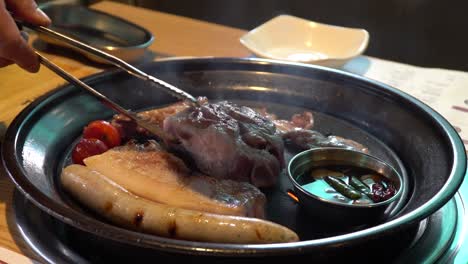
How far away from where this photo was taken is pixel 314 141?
2119 millimetres

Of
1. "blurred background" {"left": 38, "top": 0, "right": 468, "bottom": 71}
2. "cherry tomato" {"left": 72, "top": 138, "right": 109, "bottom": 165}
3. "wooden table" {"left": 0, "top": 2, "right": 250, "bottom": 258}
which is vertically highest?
"cherry tomato" {"left": 72, "top": 138, "right": 109, "bottom": 165}

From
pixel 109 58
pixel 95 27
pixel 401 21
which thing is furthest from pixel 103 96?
pixel 401 21

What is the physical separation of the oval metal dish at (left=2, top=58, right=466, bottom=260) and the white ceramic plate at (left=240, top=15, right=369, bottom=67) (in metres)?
0.67

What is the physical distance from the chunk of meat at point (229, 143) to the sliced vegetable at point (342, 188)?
8.1 inches

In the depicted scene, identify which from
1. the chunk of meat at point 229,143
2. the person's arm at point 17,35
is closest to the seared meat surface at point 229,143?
the chunk of meat at point 229,143

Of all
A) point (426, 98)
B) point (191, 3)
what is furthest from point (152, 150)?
point (191, 3)

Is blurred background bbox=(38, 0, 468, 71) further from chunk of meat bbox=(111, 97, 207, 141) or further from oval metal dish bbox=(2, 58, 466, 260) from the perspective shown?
chunk of meat bbox=(111, 97, 207, 141)

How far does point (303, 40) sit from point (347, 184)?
1.96 m

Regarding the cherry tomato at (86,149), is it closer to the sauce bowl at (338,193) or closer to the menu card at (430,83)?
the sauce bowl at (338,193)

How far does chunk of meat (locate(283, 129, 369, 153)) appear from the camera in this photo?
2111mm

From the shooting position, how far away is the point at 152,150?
6.23 ft

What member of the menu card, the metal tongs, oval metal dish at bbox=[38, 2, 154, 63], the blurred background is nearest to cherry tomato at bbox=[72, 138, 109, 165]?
the metal tongs

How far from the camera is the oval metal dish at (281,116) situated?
54.4 inches

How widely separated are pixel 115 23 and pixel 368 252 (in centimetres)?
248
